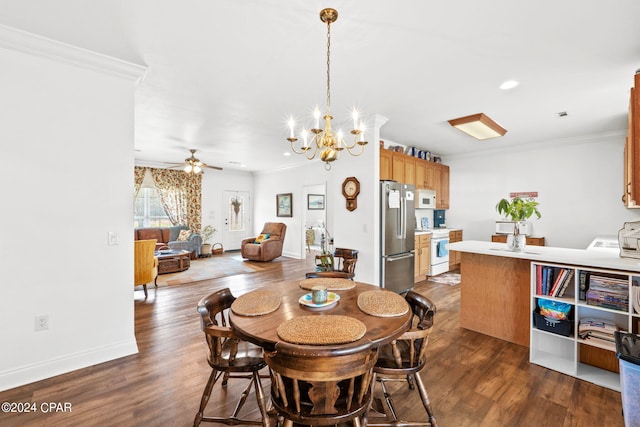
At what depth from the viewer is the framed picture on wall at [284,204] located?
801cm

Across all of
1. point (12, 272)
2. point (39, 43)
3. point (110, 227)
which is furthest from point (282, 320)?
point (39, 43)

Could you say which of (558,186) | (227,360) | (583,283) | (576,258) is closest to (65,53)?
(227,360)

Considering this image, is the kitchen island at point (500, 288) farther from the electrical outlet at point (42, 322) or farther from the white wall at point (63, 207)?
the electrical outlet at point (42, 322)

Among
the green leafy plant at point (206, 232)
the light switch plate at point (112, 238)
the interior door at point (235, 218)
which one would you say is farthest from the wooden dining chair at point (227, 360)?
the interior door at point (235, 218)

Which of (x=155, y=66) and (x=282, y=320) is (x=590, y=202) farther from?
(x=155, y=66)

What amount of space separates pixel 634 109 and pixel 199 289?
5.59m

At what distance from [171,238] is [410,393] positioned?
280 inches

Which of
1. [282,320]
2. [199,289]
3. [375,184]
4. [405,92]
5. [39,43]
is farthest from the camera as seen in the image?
[199,289]

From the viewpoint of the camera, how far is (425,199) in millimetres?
5738

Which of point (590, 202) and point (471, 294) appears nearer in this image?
point (471, 294)

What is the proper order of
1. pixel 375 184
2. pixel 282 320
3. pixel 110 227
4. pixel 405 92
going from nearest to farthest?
pixel 282 320 → pixel 110 227 → pixel 405 92 → pixel 375 184

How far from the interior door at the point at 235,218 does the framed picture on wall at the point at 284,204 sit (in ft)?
4.93

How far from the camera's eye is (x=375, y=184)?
403 centimetres

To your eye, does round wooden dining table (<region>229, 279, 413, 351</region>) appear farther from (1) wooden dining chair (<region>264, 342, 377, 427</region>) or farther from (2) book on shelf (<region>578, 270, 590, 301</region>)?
(2) book on shelf (<region>578, 270, 590, 301</region>)
